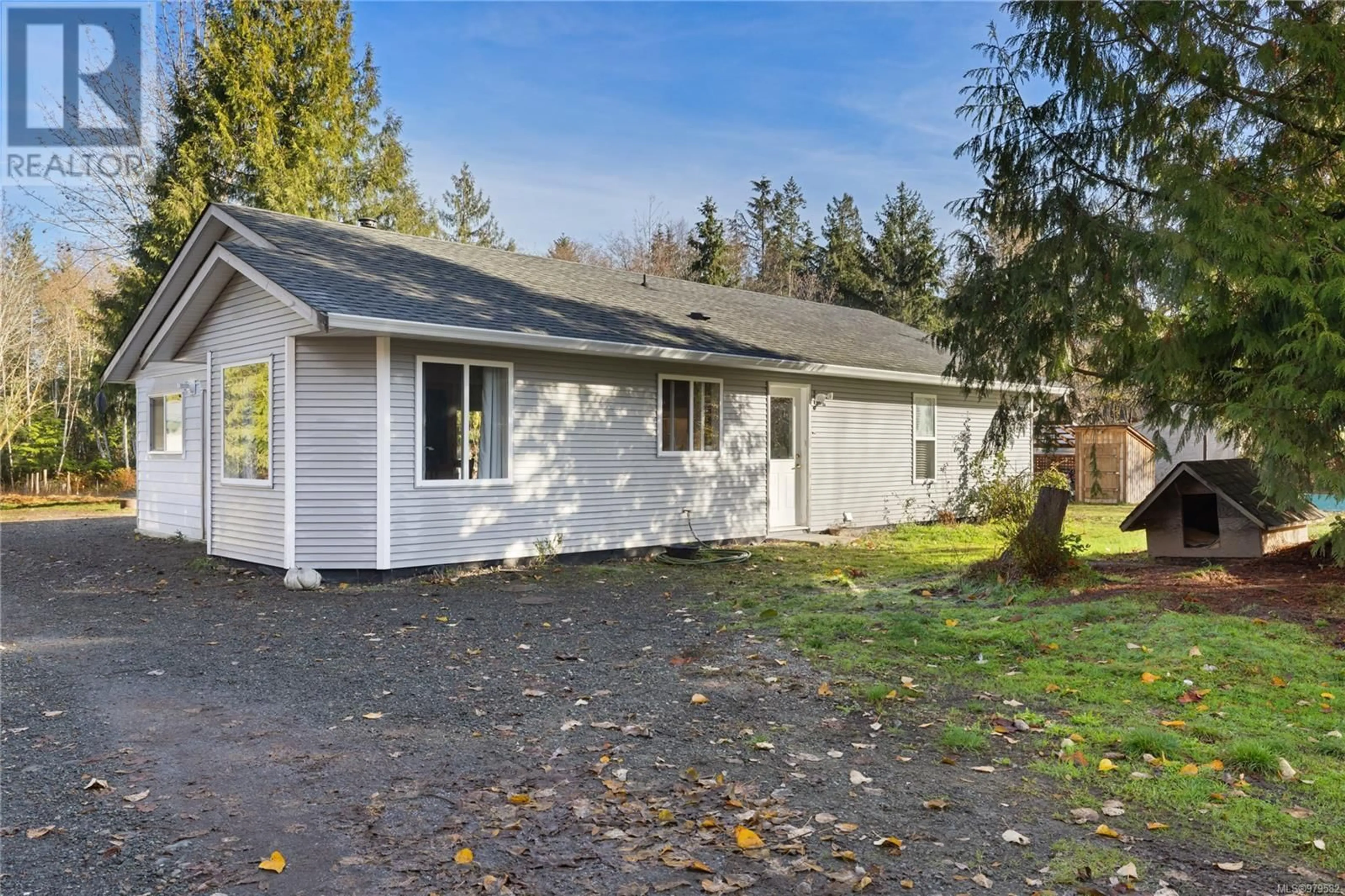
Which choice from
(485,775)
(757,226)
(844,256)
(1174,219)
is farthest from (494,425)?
(757,226)

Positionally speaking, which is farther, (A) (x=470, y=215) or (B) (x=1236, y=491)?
(A) (x=470, y=215)

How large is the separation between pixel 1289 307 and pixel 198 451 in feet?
44.0

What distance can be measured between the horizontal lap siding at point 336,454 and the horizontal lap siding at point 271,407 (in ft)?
1.19

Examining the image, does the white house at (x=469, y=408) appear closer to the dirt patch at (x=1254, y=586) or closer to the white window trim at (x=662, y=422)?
the white window trim at (x=662, y=422)

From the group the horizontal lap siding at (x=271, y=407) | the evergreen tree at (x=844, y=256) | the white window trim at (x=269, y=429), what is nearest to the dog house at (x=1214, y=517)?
the horizontal lap siding at (x=271, y=407)

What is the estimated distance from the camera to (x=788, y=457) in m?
13.9

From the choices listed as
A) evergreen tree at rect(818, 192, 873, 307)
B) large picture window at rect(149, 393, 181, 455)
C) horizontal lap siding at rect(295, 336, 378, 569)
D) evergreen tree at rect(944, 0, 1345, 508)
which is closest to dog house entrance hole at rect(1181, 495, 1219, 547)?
evergreen tree at rect(944, 0, 1345, 508)

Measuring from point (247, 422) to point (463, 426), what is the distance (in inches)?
113

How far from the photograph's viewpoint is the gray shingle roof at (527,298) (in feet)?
31.9

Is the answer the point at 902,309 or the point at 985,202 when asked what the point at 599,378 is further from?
the point at 902,309

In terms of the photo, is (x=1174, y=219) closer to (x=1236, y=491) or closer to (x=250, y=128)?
(x=1236, y=491)

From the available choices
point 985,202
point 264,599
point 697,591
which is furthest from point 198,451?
point 985,202

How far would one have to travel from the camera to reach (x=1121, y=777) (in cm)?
380

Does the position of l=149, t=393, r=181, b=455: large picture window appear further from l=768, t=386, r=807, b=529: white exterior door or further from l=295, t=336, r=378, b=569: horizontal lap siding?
l=768, t=386, r=807, b=529: white exterior door
